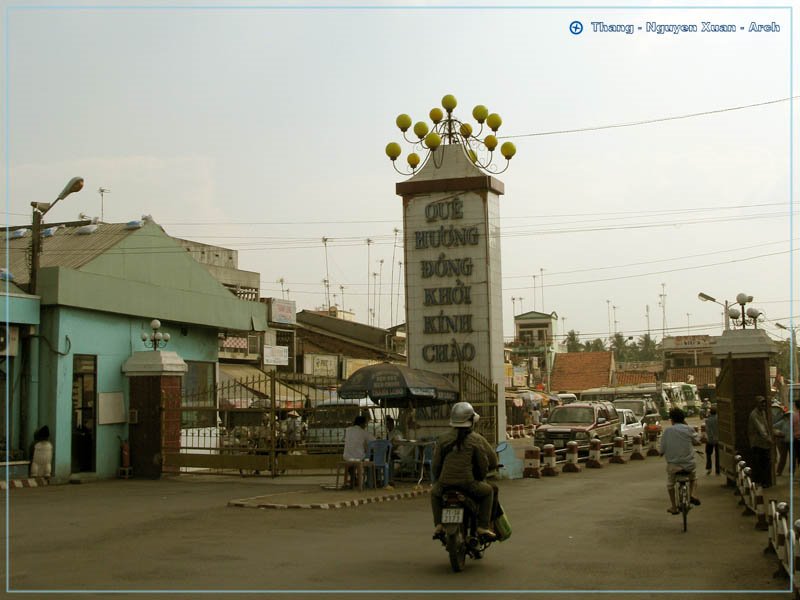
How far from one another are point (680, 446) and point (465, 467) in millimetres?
4587

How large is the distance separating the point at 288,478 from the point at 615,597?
14334 mm

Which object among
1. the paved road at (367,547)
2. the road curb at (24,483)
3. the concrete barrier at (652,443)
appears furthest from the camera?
the concrete barrier at (652,443)

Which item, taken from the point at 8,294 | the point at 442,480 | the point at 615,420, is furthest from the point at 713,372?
the point at 442,480

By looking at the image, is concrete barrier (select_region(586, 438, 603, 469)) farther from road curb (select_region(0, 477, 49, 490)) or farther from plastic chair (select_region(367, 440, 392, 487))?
road curb (select_region(0, 477, 49, 490))

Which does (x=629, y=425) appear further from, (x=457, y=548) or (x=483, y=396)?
(x=457, y=548)

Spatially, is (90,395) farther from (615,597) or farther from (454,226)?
(615,597)

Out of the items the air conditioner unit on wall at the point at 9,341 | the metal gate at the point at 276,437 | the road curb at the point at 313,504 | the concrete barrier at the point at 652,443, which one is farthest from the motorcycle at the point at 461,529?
the concrete barrier at the point at 652,443

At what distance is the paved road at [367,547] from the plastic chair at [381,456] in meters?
1.43

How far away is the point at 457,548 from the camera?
9656 millimetres

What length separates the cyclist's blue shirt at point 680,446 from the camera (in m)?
13.2

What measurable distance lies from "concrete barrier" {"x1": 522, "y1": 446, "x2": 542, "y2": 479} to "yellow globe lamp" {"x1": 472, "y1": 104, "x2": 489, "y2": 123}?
26.1 feet

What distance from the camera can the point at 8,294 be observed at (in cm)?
2108

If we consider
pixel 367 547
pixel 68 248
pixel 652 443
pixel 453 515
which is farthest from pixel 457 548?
pixel 652 443

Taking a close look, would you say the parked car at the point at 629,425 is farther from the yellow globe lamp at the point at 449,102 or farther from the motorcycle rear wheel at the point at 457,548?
the motorcycle rear wheel at the point at 457,548
